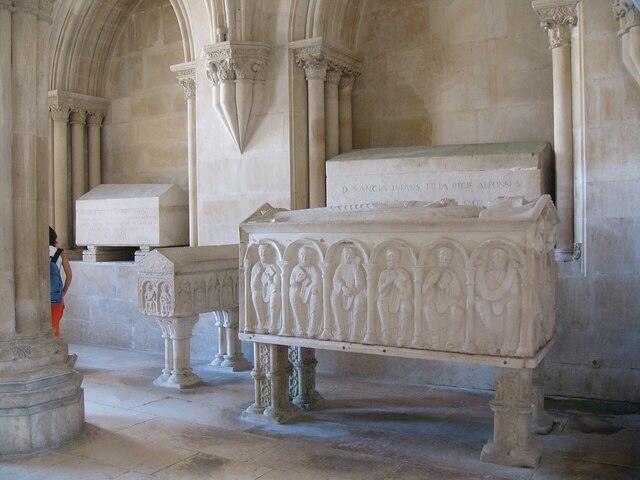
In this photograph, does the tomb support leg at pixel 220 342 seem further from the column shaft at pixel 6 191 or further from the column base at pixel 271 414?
the column shaft at pixel 6 191

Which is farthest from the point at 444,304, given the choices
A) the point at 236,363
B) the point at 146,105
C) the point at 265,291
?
the point at 146,105

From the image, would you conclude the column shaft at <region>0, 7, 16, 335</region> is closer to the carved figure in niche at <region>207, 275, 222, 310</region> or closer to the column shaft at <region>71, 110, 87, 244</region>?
the carved figure in niche at <region>207, 275, 222, 310</region>

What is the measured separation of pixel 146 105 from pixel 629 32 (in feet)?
18.3

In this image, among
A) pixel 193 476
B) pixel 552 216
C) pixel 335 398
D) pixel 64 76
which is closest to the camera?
pixel 193 476

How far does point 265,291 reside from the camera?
4137 mm

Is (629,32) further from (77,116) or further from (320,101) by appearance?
(77,116)

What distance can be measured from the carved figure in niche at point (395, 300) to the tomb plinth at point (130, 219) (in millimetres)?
3782

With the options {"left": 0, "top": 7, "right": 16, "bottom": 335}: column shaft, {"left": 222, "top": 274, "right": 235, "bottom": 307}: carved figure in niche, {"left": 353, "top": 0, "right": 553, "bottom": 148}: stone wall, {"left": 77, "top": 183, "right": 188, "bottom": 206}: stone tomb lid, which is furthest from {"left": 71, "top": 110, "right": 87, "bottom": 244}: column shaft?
{"left": 0, "top": 7, "right": 16, "bottom": 335}: column shaft

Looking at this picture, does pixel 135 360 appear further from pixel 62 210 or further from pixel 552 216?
pixel 552 216

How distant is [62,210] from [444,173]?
5.10 meters

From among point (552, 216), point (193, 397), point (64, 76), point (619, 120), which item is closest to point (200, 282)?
point (193, 397)

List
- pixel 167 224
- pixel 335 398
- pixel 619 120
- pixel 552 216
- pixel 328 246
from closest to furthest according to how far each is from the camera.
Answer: pixel 552 216 < pixel 328 246 < pixel 619 120 < pixel 335 398 < pixel 167 224

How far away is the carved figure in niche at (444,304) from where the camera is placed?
11.5ft

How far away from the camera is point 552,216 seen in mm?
3639
